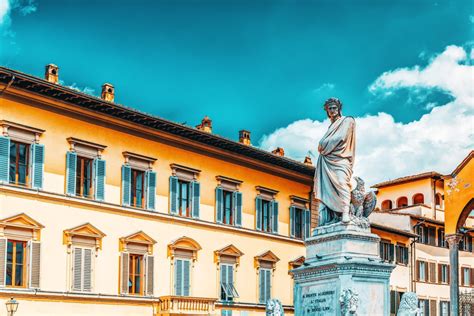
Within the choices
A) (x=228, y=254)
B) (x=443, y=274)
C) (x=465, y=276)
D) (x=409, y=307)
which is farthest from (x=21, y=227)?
(x=465, y=276)

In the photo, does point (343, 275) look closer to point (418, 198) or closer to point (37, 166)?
point (37, 166)

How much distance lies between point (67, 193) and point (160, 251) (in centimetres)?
577

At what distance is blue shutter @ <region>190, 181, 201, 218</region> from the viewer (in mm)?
39984

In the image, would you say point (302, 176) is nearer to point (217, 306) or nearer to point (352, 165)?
point (217, 306)

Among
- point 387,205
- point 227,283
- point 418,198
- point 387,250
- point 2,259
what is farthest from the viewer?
point 387,205

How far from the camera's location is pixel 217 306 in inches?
1590

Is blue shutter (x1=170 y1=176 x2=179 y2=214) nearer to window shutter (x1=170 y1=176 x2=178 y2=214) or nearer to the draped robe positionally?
window shutter (x1=170 y1=176 x2=178 y2=214)

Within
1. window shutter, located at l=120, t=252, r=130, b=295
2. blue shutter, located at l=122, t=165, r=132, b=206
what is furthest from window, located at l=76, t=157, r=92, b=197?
window shutter, located at l=120, t=252, r=130, b=295

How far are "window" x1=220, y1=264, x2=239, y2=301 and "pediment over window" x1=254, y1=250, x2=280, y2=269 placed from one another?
195 centimetres

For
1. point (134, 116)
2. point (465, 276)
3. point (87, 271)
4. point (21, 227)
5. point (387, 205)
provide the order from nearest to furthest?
point (21, 227), point (87, 271), point (134, 116), point (465, 276), point (387, 205)

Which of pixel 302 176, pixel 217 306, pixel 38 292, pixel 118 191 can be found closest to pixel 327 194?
pixel 38 292

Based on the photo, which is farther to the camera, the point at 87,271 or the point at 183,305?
the point at 183,305

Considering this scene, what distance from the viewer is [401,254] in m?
58.7

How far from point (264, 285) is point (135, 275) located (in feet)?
29.7
